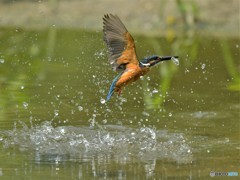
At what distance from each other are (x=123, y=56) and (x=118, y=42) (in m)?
0.14

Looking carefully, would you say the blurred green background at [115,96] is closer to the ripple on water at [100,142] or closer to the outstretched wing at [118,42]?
the ripple on water at [100,142]

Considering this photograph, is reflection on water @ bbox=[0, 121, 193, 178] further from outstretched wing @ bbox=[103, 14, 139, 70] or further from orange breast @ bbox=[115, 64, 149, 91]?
outstretched wing @ bbox=[103, 14, 139, 70]

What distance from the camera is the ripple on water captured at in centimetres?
620

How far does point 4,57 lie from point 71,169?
3909 millimetres

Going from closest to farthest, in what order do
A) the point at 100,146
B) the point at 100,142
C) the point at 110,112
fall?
the point at 100,146 → the point at 100,142 → the point at 110,112

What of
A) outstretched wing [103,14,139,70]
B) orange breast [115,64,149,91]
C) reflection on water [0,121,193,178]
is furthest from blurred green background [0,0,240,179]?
outstretched wing [103,14,139,70]

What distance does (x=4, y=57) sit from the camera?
30.6ft

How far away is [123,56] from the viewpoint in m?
6.40

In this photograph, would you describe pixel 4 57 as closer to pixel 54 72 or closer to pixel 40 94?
pixel 54 72

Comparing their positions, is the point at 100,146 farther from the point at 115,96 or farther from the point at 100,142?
the point at 115,96

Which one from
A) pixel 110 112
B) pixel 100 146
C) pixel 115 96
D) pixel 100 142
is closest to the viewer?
pixel 100 146

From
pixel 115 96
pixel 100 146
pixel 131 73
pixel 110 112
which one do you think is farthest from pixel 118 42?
pixel 115 96

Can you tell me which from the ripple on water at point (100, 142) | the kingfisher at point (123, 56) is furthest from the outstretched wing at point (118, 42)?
the ripple on water at point (100, 142)

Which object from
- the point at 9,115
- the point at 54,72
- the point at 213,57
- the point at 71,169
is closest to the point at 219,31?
the point at 213,57
